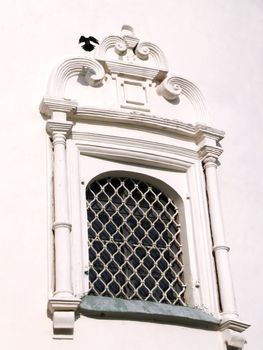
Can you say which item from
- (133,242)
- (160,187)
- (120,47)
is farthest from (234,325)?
(120,47)

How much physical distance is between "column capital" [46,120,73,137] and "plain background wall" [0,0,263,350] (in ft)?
0.45

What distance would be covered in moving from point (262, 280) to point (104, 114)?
2602 millimetres

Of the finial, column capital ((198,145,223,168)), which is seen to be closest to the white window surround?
column capital ((198,145,223,168))

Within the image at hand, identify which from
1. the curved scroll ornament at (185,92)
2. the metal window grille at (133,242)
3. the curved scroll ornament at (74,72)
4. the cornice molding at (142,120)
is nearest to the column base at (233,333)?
the metal window grille at (133,242)

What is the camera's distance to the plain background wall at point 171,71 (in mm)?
10992

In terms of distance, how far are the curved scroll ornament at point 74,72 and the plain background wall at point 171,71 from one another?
15cm

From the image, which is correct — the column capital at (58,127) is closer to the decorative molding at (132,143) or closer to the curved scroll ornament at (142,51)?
the decorative molding at (132,143)

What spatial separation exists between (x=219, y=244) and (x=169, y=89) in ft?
6.60

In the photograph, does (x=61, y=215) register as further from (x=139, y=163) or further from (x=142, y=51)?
(x=142, y=51)

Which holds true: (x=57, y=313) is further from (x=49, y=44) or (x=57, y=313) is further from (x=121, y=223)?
(x=49, y=44)

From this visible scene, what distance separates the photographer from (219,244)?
38.9 ft

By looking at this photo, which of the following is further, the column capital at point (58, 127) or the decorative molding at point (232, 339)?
the column capital at point (58, 127)

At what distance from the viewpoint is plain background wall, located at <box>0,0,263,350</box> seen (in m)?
11.0

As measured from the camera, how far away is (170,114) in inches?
498
